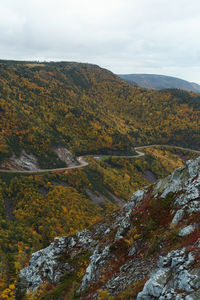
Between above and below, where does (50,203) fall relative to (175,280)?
below

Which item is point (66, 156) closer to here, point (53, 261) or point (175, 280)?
point (53, 261)

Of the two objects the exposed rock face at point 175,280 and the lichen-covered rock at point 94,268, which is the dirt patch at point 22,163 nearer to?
the lichen-covered rock at point 94,268

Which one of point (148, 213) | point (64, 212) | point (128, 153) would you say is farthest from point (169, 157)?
point (148, 213)

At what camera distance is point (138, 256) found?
16.5m

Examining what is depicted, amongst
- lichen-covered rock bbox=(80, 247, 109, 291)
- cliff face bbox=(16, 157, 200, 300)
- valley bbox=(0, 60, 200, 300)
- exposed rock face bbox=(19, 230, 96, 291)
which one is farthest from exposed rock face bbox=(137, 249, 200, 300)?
exposed rock face bbox=(19, 230, 96, 291)

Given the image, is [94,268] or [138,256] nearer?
[138,256]

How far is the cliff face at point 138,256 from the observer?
1112 cm

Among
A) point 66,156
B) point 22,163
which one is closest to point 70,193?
point 22,163

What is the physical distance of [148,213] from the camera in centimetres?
A: 2059

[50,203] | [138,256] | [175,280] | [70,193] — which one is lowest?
[70,193]

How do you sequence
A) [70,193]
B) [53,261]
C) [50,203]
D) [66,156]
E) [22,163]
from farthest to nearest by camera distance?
[66,156], [22,163], [70,193], [50,203], [53,261]

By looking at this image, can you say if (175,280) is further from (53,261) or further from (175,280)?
(53,261)

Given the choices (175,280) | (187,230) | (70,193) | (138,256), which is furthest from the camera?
(70,193)

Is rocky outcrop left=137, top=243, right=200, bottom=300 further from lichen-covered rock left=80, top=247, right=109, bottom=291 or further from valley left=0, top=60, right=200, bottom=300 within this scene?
lichen-covered rock left=80, top=247, right=109, bottom=291
